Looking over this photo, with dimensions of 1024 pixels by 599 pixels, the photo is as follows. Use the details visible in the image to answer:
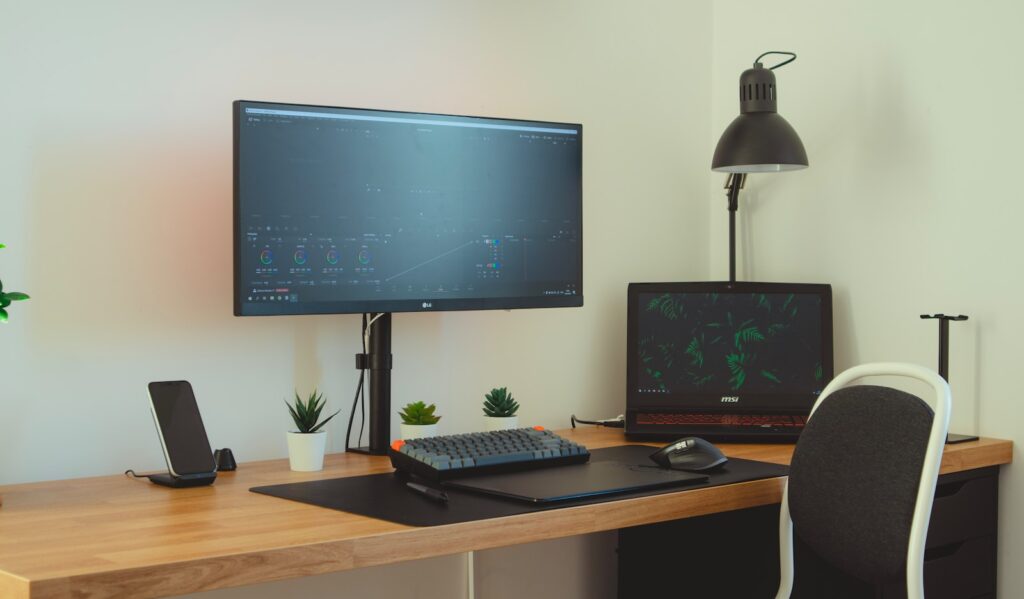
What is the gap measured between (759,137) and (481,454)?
0.95 metres

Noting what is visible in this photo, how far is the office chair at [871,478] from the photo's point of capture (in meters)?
1.48

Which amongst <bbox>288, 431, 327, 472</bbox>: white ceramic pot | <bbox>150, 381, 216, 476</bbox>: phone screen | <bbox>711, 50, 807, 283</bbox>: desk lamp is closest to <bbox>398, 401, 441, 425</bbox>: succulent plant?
<bbox>288, 431, 327, 472</bbox>: white ceramic pot

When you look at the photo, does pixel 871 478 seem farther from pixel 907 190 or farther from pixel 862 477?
pixel 907 190

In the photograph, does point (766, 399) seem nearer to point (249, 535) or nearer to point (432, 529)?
point (432, 529)

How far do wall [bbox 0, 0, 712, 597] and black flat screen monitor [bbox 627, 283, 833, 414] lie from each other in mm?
197

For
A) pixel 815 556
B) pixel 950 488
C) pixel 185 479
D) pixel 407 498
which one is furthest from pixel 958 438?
pixel 185 479

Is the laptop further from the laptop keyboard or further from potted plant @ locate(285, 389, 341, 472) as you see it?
potted plant @ locate(285, 389, 341, 472)

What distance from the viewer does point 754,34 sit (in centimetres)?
255

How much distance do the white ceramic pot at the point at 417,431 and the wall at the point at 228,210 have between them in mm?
169

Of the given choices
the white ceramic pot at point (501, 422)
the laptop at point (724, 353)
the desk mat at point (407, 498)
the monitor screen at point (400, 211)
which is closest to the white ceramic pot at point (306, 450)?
the desk mat at point (407, 498)

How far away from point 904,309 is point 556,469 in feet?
3.12

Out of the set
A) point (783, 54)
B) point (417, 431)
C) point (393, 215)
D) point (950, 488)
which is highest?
point (783, 54)

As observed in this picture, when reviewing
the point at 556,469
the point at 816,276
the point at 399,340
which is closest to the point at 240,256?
the point at 399,340

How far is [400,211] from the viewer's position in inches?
74.9
